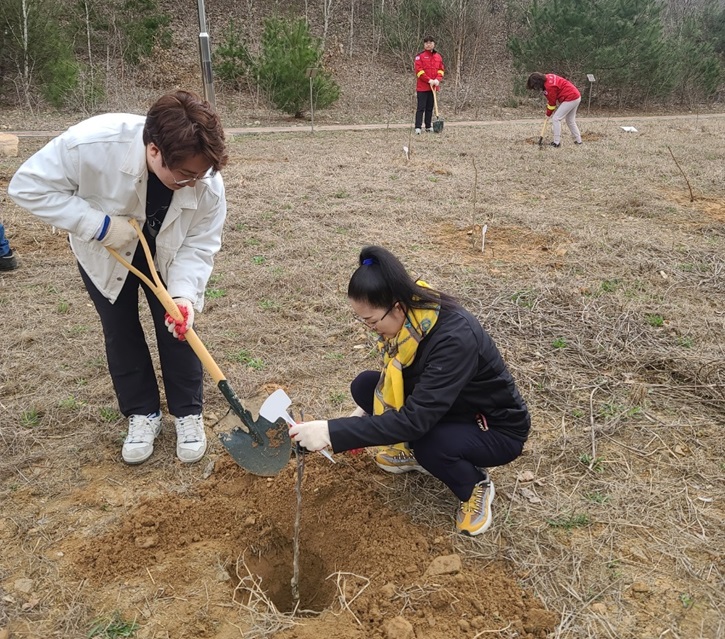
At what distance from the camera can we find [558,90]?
9508mm

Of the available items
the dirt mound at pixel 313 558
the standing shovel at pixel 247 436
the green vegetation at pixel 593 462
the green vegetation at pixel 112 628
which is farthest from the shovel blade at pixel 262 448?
the green vegetation at pixel 593 462

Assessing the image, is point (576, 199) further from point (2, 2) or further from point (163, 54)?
point (163, 54)

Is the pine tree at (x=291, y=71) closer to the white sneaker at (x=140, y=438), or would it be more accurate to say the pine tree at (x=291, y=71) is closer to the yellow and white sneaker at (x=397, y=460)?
the white sneaker at (x=140, y=438)

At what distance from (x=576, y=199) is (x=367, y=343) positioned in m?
4.07

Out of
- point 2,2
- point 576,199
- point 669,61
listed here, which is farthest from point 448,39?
point 576,199

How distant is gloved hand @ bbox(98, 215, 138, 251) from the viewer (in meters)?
2.03

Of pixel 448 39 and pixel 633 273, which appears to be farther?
pixel 448 39

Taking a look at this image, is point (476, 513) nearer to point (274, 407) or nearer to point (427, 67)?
point (274, 407)

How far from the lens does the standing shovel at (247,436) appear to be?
7.14ft

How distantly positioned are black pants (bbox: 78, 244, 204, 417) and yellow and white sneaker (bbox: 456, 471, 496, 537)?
120 cm

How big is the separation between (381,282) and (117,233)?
0.94 m

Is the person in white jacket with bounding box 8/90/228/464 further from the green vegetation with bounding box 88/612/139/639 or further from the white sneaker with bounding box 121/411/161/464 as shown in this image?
the green vegetation with bounding box 88/612/139/639

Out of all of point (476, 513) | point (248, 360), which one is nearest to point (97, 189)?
point (248, 360)

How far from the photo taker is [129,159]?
1.99 meters
